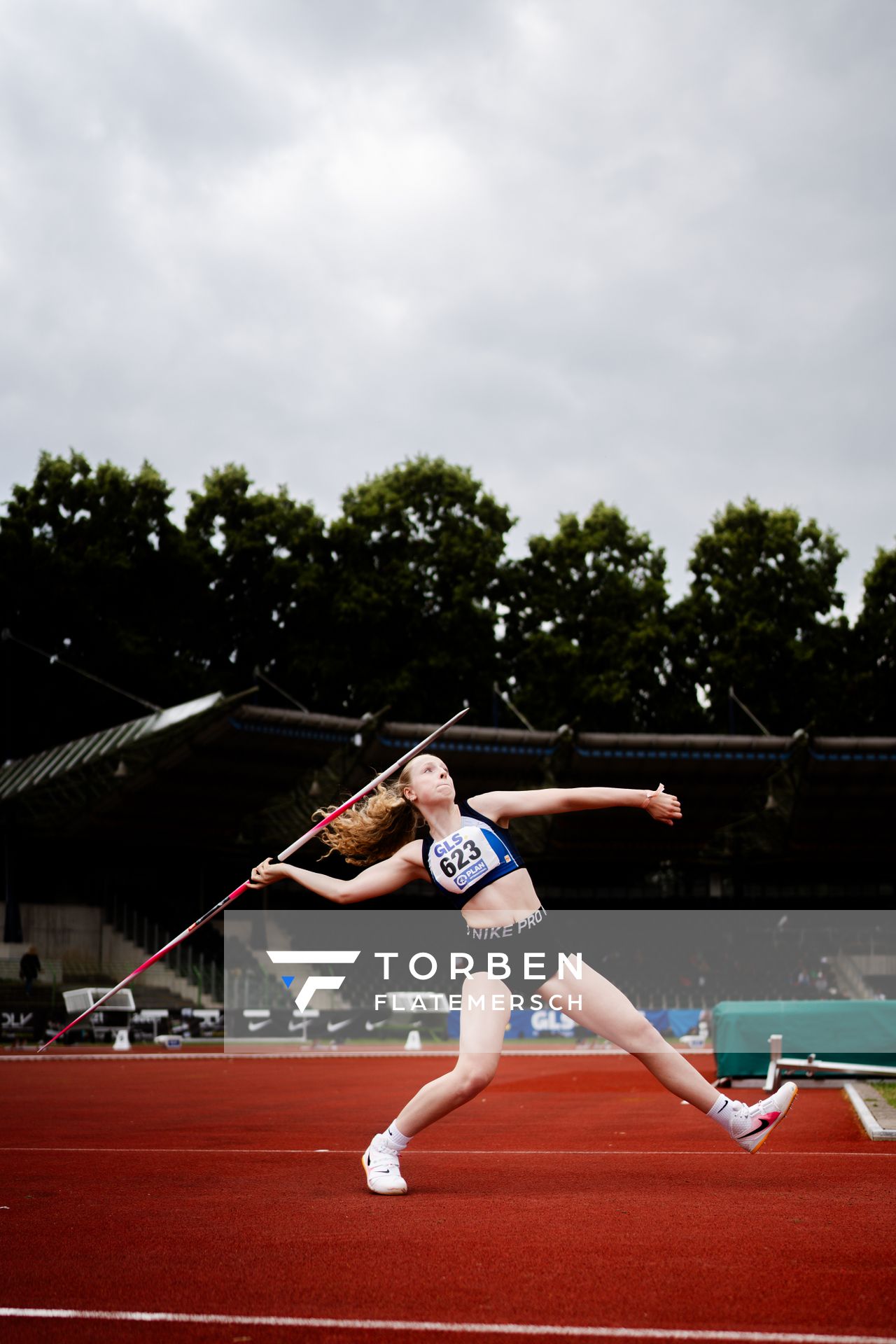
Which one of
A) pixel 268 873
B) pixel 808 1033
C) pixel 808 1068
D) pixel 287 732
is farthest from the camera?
pixel 287 732

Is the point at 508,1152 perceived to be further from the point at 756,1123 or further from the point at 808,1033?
the point at 808,1033

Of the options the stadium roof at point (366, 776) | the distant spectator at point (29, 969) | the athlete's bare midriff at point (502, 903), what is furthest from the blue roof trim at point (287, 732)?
the athlete's bare midriff at point (502, 903)

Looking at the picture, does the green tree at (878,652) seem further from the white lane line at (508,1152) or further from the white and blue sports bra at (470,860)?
the white and blue sports bra at (470,860)

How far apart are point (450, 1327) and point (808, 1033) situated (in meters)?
12.4

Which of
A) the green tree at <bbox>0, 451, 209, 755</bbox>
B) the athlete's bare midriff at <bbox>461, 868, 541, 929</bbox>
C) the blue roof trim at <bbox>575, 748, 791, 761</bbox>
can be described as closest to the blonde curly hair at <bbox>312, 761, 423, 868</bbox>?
the athlete's bare midriff at <bbox>461, 868, 541, 929</bbox>

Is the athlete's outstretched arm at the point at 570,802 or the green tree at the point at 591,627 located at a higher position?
the green tree at the point at 591,627

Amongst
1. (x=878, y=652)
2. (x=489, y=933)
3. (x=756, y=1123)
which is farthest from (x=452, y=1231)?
(x=878, y=652)

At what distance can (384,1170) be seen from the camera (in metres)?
6.55

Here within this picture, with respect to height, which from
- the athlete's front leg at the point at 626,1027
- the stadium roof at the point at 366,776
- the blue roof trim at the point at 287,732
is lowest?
the athlete's front leg at the point at 626,1027

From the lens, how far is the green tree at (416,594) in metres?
45.8

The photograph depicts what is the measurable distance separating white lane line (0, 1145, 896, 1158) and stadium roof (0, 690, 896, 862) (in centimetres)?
→ 2541

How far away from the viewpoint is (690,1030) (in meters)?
31.2

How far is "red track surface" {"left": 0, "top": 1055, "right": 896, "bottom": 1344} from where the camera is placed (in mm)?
4141

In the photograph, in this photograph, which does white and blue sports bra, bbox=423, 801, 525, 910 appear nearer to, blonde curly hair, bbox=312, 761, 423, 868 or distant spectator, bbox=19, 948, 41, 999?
blonde curly hair, bbox=312, 761, 423, 868
